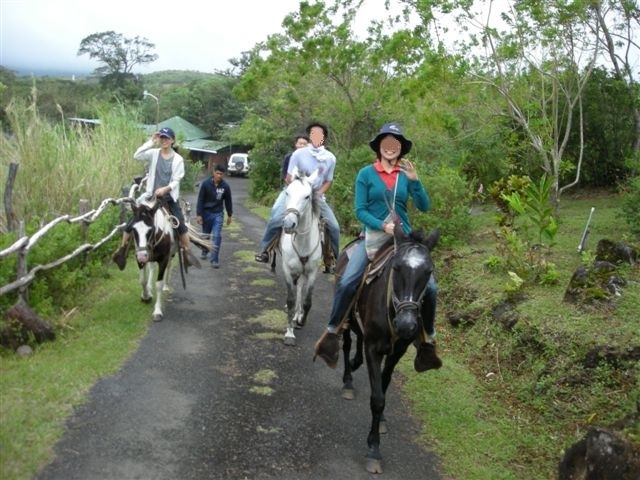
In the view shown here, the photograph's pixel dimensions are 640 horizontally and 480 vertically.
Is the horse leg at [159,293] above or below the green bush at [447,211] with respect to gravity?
below

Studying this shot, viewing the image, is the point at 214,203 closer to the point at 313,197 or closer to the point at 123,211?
the point at 123,211

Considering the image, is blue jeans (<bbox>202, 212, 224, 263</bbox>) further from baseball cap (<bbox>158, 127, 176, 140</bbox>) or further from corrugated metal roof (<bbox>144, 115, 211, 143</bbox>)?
corrugated metal roof (<bbox>144, 115, 211, 143</bbox>)

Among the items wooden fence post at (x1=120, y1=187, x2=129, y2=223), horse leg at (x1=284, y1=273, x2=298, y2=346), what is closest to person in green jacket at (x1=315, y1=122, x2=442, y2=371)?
horse leg at (x1=284, y1=273, x2=298, y2=346)

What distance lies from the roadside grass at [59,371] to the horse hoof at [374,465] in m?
2.45

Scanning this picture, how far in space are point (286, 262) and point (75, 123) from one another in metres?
7.97

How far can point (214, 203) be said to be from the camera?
37.6 ft

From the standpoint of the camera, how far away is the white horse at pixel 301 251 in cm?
737

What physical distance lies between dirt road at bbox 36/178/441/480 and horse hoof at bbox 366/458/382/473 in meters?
0.06

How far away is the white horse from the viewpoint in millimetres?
7371

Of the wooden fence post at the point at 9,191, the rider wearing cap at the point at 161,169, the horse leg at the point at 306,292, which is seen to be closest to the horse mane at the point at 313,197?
the horse leg at the point at 306,292

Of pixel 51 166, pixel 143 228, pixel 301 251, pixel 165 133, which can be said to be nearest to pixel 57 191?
pixel 51 166

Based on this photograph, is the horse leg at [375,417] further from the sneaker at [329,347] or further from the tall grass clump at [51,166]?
the tall grass clump at [51,166]

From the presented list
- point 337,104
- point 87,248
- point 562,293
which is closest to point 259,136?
point 337,104

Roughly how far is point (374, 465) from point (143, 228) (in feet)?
14.8
